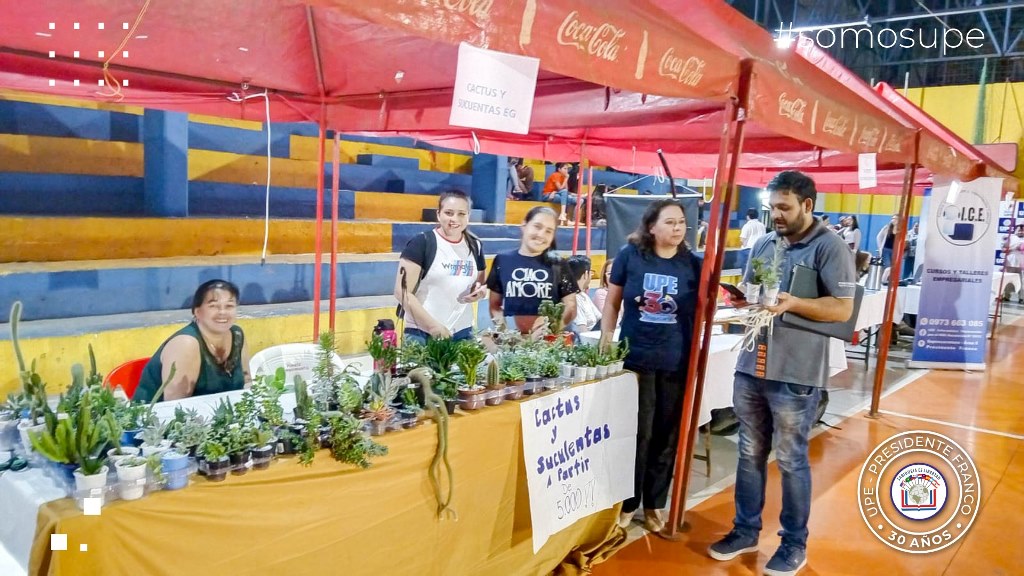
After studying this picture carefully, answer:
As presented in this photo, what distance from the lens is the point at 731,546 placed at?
9.78 feet

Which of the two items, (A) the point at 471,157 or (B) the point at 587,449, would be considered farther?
(A) the point at 471,157

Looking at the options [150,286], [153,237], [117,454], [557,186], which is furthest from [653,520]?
[557,186]

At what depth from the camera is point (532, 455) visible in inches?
98.7

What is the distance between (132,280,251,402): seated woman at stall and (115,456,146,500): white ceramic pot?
2.99 feet

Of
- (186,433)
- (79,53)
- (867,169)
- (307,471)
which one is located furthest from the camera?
(867,169)

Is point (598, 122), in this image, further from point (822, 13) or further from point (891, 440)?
point (822, 13)

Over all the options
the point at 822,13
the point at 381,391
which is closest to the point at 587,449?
the point at 381,391

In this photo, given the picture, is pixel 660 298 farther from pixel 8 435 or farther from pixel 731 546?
pixel 8 435

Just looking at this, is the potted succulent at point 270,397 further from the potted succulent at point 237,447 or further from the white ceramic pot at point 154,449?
the white ceramic pot at point 154,449

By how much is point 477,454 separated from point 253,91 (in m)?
2.71

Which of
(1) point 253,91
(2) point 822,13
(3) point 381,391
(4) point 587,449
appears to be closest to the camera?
(3) point 381,391

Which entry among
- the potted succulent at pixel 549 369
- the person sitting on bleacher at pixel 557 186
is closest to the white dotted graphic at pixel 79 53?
the potted succulent at pixel 549 369

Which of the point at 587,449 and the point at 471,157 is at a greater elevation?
the point at 471,157

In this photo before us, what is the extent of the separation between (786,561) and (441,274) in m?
2.05
